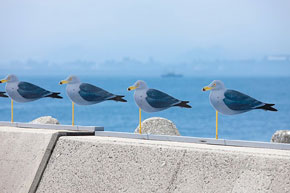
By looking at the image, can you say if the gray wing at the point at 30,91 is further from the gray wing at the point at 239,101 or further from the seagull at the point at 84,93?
the gray wing at the point at 239,101

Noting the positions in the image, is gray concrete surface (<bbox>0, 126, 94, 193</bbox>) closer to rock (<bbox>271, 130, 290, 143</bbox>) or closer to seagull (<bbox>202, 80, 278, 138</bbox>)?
seagull (<bbox>202, 80, 278, 138</bbox>)

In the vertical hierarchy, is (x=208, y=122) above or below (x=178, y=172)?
below

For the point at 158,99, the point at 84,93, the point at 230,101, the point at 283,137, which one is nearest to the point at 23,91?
the point at 84,93

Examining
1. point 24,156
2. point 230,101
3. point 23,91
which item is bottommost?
point 24,156

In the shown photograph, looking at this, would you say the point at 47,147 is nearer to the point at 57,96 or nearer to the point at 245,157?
the point at 57,96

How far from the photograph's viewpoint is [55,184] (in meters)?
5.52

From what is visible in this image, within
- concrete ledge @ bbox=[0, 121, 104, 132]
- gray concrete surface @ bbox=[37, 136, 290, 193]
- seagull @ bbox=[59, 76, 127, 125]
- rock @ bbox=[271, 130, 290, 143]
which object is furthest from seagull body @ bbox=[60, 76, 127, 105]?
rock @ bbox=[271, 130, 290, 143]

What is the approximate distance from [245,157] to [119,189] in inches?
45.1

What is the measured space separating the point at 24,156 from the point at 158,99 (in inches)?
53.7

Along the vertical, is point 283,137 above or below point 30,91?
below

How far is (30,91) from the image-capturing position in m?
6.50

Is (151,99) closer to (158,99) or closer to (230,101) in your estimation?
(158,99)

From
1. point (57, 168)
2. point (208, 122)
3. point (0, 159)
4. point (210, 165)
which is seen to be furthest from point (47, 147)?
point (208, 122)

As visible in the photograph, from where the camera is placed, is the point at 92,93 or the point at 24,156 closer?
the point at 24,156
